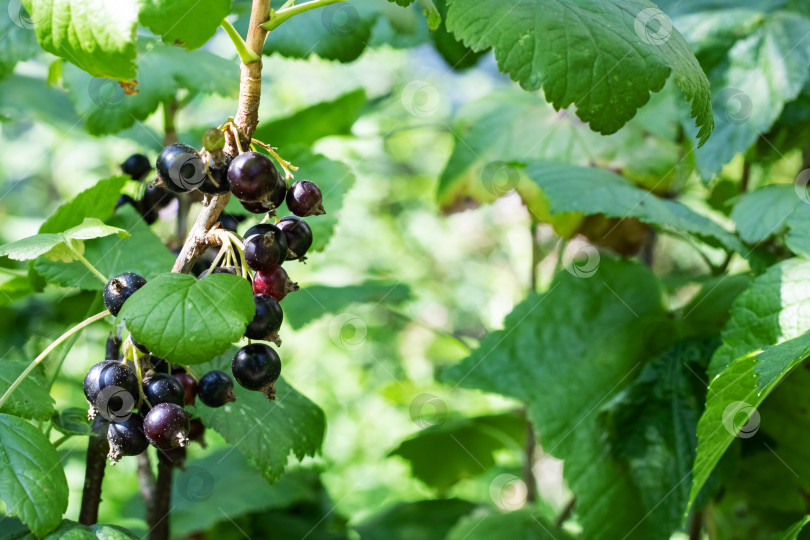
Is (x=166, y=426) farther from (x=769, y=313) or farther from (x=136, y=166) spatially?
(x=769, y=313)

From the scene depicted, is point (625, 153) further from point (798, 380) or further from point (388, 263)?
point (388, 263)

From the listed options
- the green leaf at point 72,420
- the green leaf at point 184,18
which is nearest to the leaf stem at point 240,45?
the green leaf at point 184,18

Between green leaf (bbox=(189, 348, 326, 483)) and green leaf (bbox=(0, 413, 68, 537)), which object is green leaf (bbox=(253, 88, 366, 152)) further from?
green leaf (bbox=(0, 413, 68, 537))

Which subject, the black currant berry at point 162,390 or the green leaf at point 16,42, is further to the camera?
the green leaf at point 16,42

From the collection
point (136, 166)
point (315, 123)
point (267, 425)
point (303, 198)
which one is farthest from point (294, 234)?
point (315, 123)

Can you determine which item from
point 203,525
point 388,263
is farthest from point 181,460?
point 388,263

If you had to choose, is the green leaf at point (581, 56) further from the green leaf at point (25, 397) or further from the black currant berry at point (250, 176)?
the green leaf at point (25, 397)
